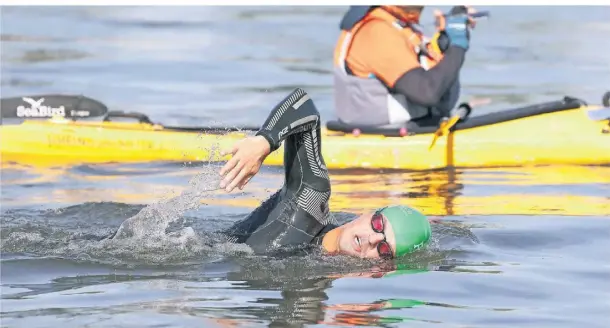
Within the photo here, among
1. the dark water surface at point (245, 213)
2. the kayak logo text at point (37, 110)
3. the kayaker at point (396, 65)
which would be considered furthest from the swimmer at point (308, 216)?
the kayak logo text at point (37, 110)

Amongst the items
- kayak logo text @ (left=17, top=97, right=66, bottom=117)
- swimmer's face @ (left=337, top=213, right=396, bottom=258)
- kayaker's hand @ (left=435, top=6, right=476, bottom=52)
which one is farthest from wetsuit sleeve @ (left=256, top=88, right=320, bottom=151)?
kayak logo text @ (left=17, top=97, right=66, bottom=117)

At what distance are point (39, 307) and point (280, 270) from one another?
1426 mm

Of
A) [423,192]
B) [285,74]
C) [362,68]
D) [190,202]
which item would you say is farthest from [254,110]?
[190,202]

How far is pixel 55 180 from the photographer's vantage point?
10.6 m

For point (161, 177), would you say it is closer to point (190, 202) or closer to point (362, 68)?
point (362, 68)

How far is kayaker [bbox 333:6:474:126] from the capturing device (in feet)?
35.2

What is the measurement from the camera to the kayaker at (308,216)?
6.83 metres

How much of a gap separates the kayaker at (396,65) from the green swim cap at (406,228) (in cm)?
374

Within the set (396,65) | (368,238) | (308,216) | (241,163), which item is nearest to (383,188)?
(396,65)

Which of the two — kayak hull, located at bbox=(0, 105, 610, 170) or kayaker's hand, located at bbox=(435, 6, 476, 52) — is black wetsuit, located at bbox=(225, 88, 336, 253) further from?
kayaker's hand, located at bbox=(435, 6, 476, 52)

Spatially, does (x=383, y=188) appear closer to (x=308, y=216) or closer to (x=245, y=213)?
(x=245, y=213)

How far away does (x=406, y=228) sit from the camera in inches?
275

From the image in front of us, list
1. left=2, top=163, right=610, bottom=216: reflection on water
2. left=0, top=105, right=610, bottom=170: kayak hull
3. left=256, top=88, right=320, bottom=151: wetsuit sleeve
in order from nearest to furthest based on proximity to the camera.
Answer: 1. left=256, top=88, right=320, bottom=151: wetsuit sleeve
2. left=2, top=163, right=610, bottom=216: reflection on water
3. left=0, top=105, right=610, bottom=170: kayak hull

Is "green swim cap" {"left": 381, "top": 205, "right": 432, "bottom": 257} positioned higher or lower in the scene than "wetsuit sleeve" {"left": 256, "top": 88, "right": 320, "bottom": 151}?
lower
